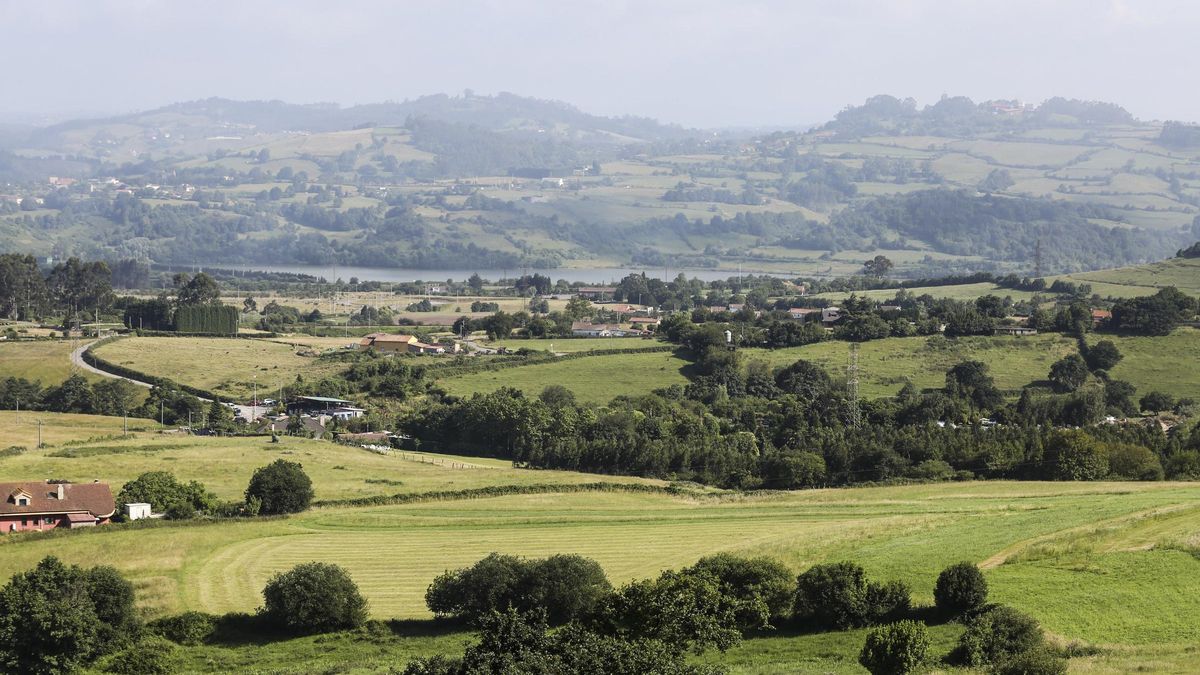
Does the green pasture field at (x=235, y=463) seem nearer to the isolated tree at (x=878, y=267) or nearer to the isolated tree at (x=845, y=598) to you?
the isolated tree at (x=845, y=598)

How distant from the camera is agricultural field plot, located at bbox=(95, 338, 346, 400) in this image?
6162 centimetres

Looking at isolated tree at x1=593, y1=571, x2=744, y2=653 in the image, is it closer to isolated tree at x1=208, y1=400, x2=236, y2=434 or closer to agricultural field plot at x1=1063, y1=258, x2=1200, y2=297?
isolated tree at x1=208, y1=400, x2=236, y2=434

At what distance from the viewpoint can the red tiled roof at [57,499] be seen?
32.7 metres

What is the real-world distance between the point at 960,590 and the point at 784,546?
229 inches

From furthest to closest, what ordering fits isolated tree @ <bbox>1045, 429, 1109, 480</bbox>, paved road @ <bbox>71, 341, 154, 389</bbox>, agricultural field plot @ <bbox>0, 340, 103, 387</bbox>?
agricultural field plot @ <bbox>0, 340, 103, 387</bbox>, paved road @ <bbox>71, 341, 154, 389</bbox>, isolated tree @ <bbox>1045, 429, 1109, 480</bbox>

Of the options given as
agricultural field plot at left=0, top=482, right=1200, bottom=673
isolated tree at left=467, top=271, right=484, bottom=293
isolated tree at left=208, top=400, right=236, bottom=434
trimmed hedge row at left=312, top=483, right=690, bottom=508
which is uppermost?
isolated tree at left=467, top=271, right=484, bottom=293

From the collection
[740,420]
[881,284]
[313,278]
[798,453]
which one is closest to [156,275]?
[313,278]

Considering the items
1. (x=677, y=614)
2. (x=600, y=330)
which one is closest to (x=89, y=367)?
(x=600, y=330)

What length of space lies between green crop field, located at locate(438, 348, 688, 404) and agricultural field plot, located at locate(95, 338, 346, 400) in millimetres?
7550

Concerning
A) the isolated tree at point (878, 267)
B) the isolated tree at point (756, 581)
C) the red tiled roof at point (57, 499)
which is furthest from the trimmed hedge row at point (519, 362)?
the isolated tree at point (878, 267)

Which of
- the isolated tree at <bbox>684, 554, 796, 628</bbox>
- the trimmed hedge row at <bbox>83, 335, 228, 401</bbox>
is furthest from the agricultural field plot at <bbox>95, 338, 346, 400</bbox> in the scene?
the isolated tree at <bbox>684, 554, 796, 628</bbox>

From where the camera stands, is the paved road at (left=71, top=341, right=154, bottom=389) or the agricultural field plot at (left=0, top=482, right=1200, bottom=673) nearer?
the agricultural field plot at (left=0, top=482, right=1200, bottom=673)

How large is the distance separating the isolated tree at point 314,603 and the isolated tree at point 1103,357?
1737 inches

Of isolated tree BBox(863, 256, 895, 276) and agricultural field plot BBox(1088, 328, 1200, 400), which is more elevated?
isolated tree BBox(863, 256, 895, 276)
